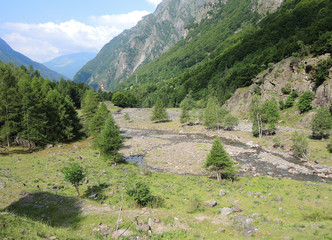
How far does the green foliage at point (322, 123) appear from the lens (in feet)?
153

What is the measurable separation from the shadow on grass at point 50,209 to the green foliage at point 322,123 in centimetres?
5831

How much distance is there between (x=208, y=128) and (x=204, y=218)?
64962mm

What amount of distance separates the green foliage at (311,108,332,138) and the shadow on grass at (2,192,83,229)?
58.3 metres

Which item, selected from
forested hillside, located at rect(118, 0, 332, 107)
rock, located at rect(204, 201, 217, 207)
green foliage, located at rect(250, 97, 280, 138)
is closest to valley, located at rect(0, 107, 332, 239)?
rock, located at rect(204, 201, 217, 207)

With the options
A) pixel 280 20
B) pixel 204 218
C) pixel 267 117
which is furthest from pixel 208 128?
pixel 280 20

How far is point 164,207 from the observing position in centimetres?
2166

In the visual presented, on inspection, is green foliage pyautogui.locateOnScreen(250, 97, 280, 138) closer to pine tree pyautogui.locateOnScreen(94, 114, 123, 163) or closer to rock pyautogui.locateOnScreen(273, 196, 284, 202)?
rock pyautogui.locateOnScreen(273, 196, 284, 202)

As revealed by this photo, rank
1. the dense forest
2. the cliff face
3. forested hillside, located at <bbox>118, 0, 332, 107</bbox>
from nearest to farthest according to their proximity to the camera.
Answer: the dense forest < the cliff face < forested hillside, located at <bbox>118, 0, 332, 107</bbox>

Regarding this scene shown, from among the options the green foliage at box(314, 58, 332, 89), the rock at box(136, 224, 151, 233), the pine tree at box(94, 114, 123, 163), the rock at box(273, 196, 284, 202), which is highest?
the green foliage at box(314, 58, 332, 89)

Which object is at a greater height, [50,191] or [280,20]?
[280,20]

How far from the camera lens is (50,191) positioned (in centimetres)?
2439

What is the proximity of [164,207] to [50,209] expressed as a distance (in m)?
12.6

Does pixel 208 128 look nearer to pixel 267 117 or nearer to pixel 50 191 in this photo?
pixel 267 117

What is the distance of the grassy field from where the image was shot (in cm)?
1469
